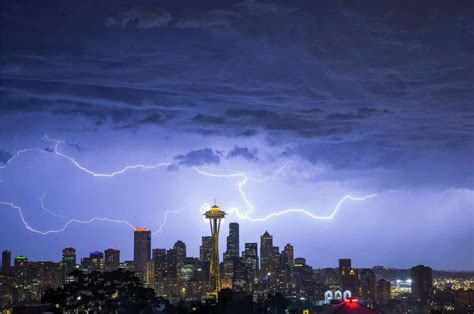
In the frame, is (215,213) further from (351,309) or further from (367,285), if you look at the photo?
(351,309)

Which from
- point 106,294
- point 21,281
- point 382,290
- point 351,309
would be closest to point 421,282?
point 382,290

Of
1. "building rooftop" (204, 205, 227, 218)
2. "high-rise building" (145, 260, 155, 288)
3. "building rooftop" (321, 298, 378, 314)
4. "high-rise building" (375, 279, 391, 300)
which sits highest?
"building rooftop" (204, 205, 227, 218)

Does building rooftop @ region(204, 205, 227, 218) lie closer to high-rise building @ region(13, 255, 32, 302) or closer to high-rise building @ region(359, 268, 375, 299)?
high-rise building @ region(13, 255, 32, 302)

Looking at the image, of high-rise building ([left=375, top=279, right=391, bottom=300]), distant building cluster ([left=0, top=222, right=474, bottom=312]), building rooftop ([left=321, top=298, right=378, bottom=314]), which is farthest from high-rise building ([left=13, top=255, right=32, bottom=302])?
high-rise building ([left=375, top=279, right=391, bottom=300])

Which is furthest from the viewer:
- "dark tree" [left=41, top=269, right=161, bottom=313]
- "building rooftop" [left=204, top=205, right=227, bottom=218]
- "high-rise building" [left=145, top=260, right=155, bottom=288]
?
"high-rise building" [left=145, top=260, right=155, bottom=288]

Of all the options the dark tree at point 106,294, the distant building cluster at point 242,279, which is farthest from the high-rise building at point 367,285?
the dark tree at point 106,294

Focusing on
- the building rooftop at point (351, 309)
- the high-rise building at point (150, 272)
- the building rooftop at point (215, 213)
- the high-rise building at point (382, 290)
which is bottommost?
the high-rise building at point (382, 290)

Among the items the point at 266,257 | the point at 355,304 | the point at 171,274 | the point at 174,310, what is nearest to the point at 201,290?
the point at 171,274

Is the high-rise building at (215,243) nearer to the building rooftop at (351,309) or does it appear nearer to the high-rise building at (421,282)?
the high-rise building at (421,282)
